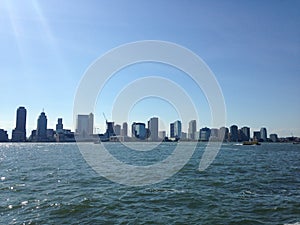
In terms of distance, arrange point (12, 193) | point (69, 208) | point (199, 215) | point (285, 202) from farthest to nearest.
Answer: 1. point (12, 193)
2. point (285, 202)
3. point (69, 208)
4. point (199, 215)

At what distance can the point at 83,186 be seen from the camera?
25.8 meters

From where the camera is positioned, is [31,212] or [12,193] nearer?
[31,212]

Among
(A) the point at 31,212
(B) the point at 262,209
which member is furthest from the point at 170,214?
(A) the point at 31,212

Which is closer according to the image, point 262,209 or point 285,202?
point 262,209

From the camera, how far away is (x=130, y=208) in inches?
715

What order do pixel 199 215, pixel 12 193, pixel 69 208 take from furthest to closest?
pixel 12 193
pixel 69 208
pixel 199 215

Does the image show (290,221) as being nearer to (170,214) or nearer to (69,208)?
(170,214)

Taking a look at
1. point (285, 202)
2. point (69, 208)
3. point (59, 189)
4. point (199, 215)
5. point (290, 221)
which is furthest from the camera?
point (59, 189)

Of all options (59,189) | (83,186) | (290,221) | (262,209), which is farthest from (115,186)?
(290,221)

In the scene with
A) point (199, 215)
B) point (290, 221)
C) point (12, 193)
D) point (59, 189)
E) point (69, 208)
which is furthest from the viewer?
point (59, 189)

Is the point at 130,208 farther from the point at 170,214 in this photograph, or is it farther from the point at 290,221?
the point at 290,221

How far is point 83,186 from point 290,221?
16698mm

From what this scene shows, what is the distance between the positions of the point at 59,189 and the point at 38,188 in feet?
6.83

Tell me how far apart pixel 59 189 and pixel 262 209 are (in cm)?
1572
